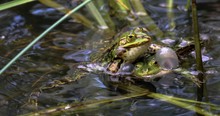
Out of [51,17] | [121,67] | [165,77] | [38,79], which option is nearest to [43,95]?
[38,79]

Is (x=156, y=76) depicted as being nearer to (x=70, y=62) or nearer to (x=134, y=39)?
(x=134, y=39)

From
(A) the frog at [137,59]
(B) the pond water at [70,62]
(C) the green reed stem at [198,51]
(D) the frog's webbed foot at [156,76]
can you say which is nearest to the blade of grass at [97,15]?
(B) the pond water at [70,62]

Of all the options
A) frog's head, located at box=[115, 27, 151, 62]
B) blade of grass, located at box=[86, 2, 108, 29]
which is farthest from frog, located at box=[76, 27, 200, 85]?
blade of grass, located at box=[86, 2, 108, 29]

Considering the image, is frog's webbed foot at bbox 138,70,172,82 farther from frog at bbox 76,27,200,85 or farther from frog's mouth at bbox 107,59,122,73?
frog's mouth at bbox 107,59,122,73

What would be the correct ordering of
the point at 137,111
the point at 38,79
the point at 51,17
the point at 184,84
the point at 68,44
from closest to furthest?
the point at 137,111, the point at 184,84, the point at 38,79, the point at 68,44, the point at 51,17

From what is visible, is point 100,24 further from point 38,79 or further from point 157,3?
point 38,79
